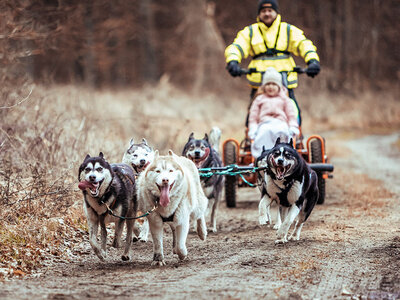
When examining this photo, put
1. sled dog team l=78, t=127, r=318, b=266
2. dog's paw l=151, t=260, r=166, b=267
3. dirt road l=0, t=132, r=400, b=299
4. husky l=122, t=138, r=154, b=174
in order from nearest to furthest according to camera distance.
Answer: dirt road l=0, t=132, r=400, b=299, sled dog team l=78, t=127, r=318, b=266, dog's paw l=151, t=260, r=166, b=267, husky l=122, t=138, r=154, b=174

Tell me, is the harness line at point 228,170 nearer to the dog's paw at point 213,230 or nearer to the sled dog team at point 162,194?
the sled dog team at point 162,194

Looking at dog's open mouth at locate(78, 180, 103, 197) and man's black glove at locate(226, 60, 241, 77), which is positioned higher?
man's black glove at locate(226, 60, 241, 77)

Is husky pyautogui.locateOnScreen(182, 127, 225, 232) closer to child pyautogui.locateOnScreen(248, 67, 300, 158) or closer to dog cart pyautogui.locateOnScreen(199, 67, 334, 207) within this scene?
dog cart pyautogui.locateOnScreen(199, 67, 334, 207)

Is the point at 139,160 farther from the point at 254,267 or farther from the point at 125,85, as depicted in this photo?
the point at 125,85

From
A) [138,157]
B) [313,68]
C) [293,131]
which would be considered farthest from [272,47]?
[138,157]

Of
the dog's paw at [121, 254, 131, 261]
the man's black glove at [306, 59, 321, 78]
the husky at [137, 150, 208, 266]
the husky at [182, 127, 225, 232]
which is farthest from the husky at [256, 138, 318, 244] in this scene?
the man's black glove at [306, 59, 321, 78]

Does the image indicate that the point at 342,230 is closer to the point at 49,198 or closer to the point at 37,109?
the point at 49,198

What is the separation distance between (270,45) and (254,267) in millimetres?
4732

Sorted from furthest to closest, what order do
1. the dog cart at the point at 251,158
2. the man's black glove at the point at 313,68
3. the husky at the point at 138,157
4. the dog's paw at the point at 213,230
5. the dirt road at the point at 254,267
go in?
the dog cart at the point at 251,158
the man's black glove at the point at 313,68
the dog's paw at the point at 213,230
the husky at the point at 138,157
the dirt road at the point at 254,267

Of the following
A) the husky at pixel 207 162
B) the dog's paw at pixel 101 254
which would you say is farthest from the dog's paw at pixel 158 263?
the husky at pixel 207 162

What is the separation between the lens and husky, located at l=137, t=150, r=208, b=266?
5.41 metres

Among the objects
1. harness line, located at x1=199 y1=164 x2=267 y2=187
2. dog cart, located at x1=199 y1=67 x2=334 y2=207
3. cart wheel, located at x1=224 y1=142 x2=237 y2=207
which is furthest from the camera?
cart wheel, located at x1=224 y1=142 x2=237 y2=207

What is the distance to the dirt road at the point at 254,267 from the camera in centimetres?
441

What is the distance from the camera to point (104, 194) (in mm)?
5562
